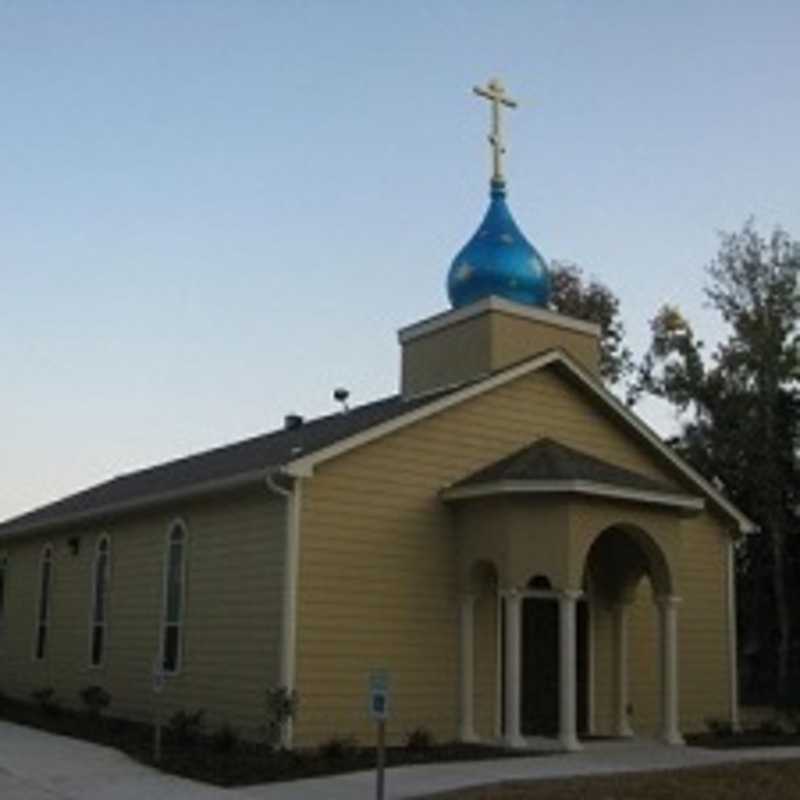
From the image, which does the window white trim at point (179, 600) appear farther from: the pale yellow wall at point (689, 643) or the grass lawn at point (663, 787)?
the grass lawn at point (663, 787)

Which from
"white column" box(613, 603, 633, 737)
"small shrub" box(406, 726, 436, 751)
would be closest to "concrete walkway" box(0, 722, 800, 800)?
"small shrub" box(406, 726, 436, 751)

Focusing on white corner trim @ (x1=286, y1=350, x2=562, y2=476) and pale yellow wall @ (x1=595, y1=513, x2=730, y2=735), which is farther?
pale yellow wall @ (x1=595, y1=513, x2=730, y2=735)

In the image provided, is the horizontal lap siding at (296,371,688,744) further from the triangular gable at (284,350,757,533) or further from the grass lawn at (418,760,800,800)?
the grass lawn at (418,760,800,800)

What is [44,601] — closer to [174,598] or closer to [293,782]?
[174,598]

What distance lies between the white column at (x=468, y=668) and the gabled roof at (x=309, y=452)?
2.99 m

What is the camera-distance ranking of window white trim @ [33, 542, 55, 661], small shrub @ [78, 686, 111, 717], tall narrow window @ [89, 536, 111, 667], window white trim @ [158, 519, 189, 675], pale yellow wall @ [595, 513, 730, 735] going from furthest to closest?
window white trim @ [33, 542, 55, 661]
tall narrow window @ [89, 536, 111, 667]
small shrub @ [78, 686, 111, 717]
pale yellow wall @ [595, 513, 730, 735]
window white trim @ [158, 519, 189, 675]

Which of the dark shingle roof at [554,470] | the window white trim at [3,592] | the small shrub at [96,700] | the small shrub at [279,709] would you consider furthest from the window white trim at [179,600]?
the window white trim at [3,592]

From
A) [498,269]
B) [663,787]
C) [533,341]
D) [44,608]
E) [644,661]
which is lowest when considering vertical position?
[663,787]

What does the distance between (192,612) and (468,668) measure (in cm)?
447

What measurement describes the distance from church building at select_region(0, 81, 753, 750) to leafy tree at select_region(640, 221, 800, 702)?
13.1m

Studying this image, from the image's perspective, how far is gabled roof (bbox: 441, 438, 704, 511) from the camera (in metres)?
19.3

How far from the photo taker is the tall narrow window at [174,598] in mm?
22078

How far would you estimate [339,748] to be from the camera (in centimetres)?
1795

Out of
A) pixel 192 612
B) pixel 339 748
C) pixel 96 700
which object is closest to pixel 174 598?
pixel 192 612
